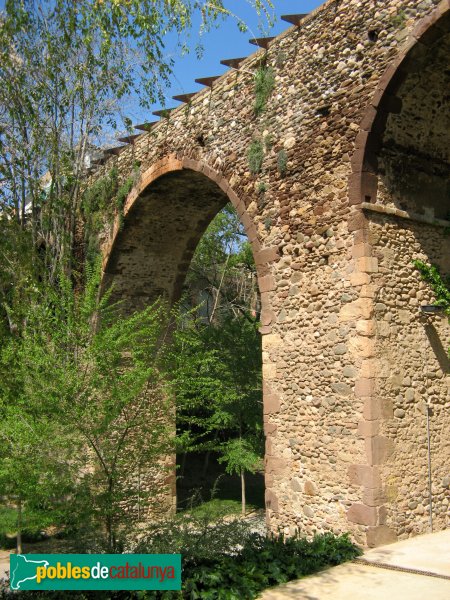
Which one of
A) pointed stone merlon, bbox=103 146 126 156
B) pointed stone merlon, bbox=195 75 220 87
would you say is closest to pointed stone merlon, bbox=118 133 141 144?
pointed stone merlon, bbox=103 146 126 156

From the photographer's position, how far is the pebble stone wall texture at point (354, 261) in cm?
650

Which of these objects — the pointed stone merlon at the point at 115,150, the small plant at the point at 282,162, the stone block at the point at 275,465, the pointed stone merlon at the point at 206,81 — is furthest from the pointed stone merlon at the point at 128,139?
the stone block at the point at 275,465

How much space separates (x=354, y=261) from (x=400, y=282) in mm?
618

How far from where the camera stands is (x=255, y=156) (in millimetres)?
8188

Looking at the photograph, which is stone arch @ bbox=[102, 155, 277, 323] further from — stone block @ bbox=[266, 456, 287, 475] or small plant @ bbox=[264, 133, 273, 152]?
stone block @ bbox=[266, 456, 287, 475]

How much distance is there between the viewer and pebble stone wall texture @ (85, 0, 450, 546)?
6.50 m

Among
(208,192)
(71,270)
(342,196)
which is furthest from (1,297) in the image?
(342,196)

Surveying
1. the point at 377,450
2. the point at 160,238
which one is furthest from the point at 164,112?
the point at 377,450

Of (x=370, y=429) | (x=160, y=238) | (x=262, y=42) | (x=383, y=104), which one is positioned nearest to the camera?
(x=370, y=429)

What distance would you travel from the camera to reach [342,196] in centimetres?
693

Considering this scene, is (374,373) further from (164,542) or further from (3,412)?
(3,412)

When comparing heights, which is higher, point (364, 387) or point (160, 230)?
point (160, 230)

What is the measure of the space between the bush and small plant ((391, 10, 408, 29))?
16.9ft

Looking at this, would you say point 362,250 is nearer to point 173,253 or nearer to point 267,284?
point 267,284
